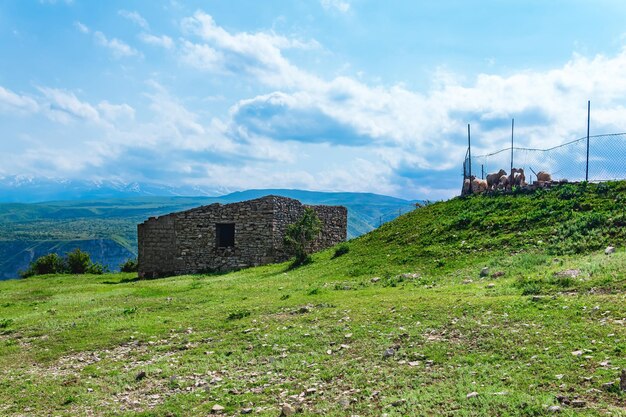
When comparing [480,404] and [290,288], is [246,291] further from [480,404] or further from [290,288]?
[480,404]

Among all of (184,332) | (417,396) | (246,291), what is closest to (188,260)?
(246,291)

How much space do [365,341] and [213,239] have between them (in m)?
25.7

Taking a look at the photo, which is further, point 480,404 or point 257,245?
point 257,245

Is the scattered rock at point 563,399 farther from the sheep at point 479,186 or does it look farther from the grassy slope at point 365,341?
the sheep at point 479,186

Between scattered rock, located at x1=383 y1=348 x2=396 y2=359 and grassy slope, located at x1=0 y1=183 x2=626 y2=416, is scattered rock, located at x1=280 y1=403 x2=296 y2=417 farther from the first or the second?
scattered rock, located at x1=383 y1=348 x2=396 y2=359

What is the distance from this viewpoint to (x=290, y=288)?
66.0 ft

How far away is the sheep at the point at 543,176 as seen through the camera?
2903 centimetres

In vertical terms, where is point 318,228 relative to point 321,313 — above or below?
above

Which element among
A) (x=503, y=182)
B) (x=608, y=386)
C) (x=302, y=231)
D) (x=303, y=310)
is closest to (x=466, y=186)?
(x=503, y=182)

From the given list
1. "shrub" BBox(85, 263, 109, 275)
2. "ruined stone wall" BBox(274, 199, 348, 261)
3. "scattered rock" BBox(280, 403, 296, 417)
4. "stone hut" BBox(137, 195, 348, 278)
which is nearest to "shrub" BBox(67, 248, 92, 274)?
"shrub" BBox(85, 263, 109, 275)

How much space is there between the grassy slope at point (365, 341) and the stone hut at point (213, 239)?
514 inches

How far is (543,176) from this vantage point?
96.1 ft

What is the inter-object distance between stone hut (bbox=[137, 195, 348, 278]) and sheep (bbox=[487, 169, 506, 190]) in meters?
14.1

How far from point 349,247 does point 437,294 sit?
545 inches
